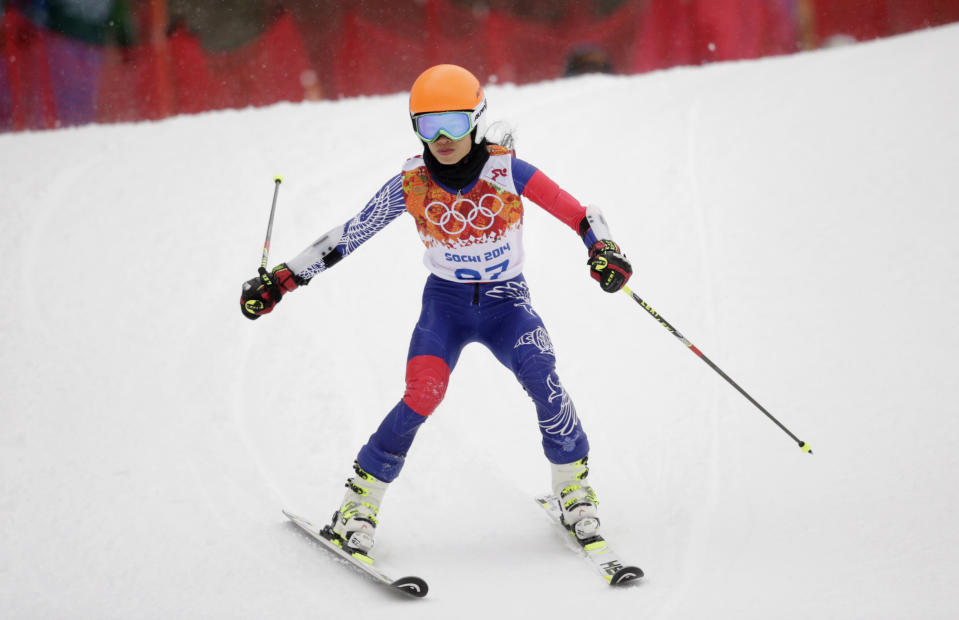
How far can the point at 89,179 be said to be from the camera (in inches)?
307

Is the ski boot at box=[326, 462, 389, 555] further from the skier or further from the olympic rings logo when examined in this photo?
the olympic rings logo

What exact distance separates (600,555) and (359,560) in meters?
0.97

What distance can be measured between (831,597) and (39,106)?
28.8 ft

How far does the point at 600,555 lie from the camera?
3.52 metres

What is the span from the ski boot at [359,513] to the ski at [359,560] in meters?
0.03

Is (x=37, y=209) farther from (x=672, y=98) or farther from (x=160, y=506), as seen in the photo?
(x=672, y=98)

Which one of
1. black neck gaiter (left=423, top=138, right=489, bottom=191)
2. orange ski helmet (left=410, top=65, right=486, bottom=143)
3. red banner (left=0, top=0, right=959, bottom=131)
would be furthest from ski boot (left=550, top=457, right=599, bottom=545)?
red banner (left=0, top=0, right=959, bottom=131)

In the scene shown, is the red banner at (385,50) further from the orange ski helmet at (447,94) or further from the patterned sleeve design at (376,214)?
the orange ski helmet at (447,94)

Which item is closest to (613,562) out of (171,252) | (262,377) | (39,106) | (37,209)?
(262,377)

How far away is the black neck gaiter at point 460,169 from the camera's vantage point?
353 cm

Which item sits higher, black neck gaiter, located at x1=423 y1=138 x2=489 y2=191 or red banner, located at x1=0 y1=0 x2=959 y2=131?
red banner, located at x1=0 y1=0 x2=959 y2=131

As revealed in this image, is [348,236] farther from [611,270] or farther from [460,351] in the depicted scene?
[611,270]

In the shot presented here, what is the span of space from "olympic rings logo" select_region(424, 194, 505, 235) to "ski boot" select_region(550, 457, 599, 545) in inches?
42.6

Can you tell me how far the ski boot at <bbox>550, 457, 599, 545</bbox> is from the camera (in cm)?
363
